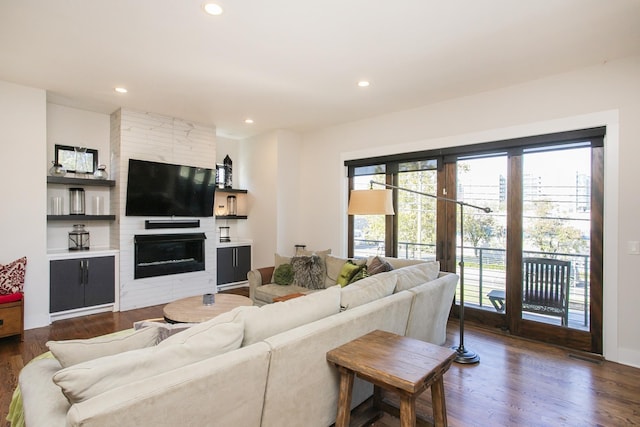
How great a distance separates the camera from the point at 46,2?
228cm

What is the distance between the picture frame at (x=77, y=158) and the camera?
457 cm

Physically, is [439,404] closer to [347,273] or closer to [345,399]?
[345,399]

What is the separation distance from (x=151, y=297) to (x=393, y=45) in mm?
4530

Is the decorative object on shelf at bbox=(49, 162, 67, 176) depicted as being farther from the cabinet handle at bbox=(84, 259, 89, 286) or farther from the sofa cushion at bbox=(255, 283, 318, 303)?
the sofa cushion at bbox=(255, 283, 318, 303)

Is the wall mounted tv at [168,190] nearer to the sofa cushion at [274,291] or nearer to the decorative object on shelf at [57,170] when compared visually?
the decorative object on shelf at [57,170]

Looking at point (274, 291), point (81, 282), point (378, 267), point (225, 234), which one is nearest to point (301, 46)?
point (378, 267)

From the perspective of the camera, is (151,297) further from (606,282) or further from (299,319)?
(606,282)

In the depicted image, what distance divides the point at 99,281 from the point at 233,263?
2.04 metres

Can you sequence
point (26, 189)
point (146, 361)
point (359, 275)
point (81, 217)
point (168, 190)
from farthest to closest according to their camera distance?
point (168, 190) → point (81, 217) → point (26, 189) → point (359, 275) → point (146, 361)

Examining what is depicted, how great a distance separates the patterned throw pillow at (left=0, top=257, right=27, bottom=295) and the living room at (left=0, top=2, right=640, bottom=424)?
20cm

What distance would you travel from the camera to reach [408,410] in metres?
1.56

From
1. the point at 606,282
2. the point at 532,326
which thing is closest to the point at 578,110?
the point at 606,282

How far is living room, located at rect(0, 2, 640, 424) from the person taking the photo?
10.0 feet

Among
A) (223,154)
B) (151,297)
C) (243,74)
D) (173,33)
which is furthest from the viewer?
(223,154)
